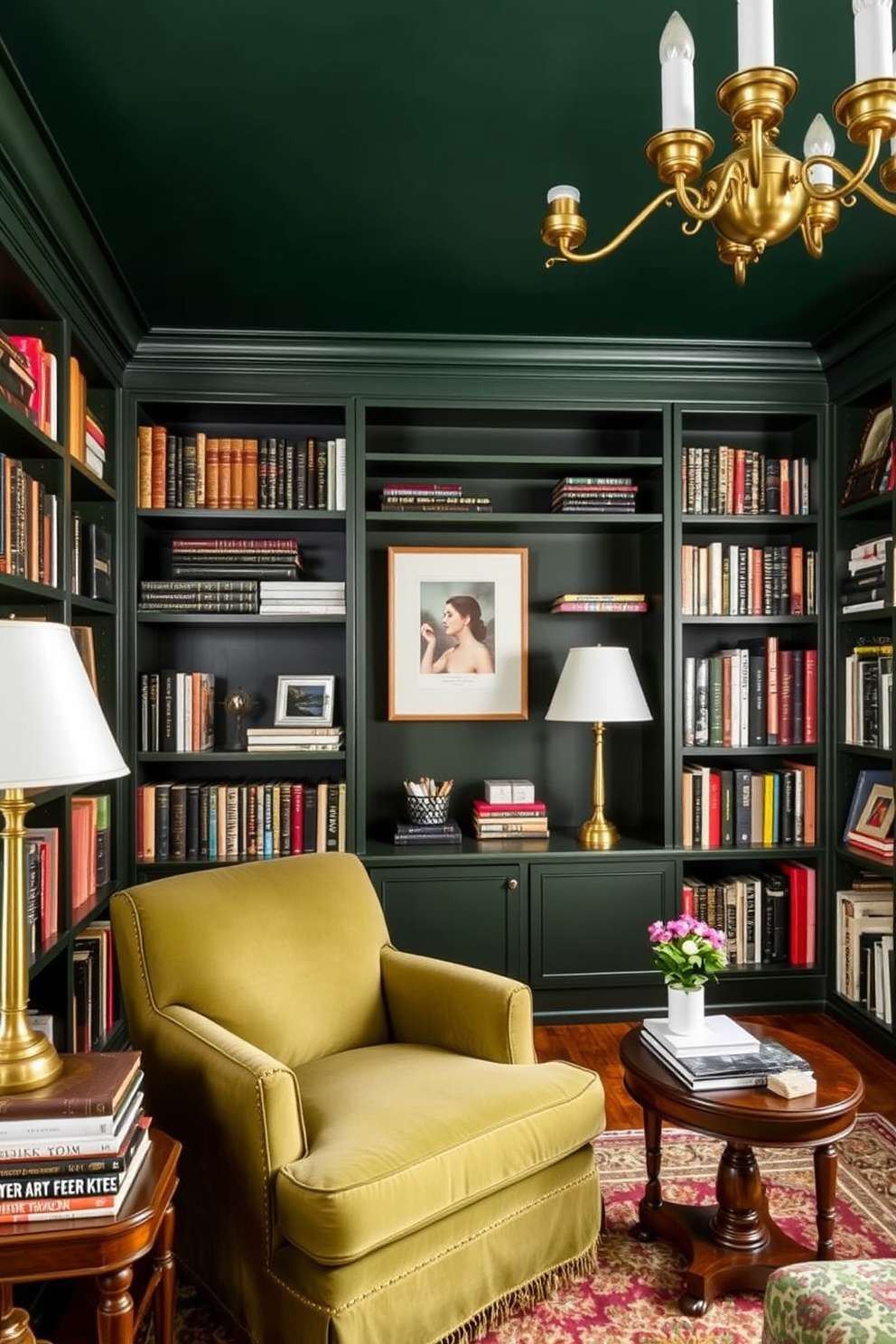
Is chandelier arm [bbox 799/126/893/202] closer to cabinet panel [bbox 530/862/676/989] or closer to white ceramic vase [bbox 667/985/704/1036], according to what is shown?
white ceramic vase [bbox 667/985/704/1036]

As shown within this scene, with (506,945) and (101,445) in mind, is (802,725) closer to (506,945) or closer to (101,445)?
(506,945)

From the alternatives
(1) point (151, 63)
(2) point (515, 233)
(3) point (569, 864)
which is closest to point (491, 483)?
(2) point (515, 233)

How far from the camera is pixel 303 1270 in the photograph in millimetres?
1663

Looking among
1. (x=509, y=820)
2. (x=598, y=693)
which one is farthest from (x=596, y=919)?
(x=598, y=693)

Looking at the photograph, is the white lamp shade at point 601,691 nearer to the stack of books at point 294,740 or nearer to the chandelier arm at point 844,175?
the stack of books at point 294,740

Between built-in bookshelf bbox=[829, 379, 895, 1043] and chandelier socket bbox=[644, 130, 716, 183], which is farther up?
chandelier socket bbox=[644, 130, 716, 183]

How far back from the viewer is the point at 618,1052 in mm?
3129

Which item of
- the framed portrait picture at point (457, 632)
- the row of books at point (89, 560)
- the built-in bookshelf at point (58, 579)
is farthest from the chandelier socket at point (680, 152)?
the framed portrait picture at point (457, 632)

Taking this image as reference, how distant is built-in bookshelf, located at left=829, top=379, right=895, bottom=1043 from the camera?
131 inches

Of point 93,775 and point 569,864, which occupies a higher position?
point 93,775

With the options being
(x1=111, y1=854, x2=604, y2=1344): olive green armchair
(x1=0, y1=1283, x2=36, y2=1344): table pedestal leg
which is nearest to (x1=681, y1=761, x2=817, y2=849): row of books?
(x1=111, y1=854, x2=604, y2=1344): olive green armchair

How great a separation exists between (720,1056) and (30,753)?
1.54m

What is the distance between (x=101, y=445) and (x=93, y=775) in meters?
2.06

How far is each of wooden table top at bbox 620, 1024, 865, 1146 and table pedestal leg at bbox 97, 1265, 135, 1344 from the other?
1.08 m
